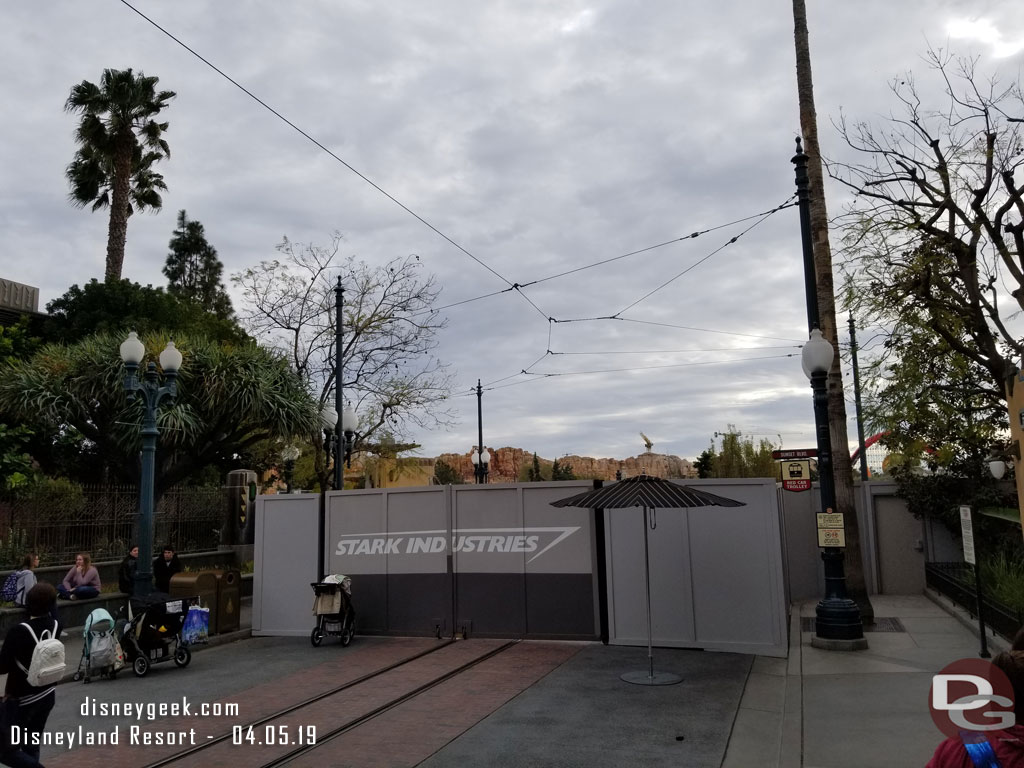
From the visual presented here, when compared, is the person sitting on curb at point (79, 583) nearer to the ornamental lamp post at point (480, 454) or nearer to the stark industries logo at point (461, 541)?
the stark industries logo at point (461, 541)

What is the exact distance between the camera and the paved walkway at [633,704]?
6.95 metres

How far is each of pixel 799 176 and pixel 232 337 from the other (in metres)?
28.0

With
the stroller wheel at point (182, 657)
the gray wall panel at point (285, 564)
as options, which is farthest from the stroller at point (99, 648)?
the gray wall panel at point (285, 564)

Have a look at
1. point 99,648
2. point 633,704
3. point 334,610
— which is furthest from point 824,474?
point 99,648

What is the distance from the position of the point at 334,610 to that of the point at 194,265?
5517 cm

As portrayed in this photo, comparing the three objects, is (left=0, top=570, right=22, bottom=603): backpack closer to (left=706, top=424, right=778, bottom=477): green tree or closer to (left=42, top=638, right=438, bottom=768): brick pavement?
(left=42, top=638, right=438, bottom=768): brick pavement

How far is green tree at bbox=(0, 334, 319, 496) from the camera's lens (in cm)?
2255

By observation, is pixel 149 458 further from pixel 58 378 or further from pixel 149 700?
pixel 58 378

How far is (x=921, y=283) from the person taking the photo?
16719mm

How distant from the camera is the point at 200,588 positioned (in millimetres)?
14266

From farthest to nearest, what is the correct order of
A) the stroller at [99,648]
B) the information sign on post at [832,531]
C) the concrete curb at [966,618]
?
the information sign on post at [832,531], the stroller at [99,648], the concrete curb at [966,618]

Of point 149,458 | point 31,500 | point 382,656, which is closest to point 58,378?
point 31,500

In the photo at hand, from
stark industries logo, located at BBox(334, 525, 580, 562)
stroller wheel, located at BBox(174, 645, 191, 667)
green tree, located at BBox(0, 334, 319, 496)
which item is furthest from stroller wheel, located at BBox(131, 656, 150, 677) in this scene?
green tree, located at BBox(0, 334, 319, 496)

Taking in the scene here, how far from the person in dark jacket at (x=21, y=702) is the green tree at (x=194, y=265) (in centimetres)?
5732
